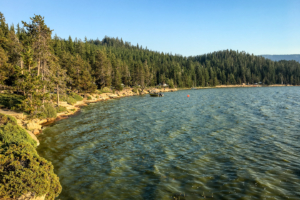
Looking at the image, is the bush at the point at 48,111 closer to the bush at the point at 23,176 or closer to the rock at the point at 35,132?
the rock at the point at 35,132

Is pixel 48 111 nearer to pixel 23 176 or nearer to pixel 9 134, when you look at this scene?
pixel 9 134

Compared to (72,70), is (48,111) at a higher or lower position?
lower

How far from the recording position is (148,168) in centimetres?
1287

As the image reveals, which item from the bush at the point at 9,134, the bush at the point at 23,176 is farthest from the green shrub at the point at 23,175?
the bush at the point at 9,134

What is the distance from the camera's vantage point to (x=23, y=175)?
8.13 meters

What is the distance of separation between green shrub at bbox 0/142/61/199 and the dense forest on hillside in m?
18.9

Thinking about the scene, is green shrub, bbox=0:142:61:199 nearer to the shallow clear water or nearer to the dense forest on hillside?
the shallow clear water

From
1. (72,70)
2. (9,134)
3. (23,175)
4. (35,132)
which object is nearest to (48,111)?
(35,132)

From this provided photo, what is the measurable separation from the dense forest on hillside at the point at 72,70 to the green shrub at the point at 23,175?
1892 cm

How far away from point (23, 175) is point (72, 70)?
176 ft

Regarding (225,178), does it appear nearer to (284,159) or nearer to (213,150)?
(213,150)

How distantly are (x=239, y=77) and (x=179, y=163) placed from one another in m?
194

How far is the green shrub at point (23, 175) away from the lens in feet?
25.6

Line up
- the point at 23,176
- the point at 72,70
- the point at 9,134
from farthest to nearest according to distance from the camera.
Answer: the point at 72,70, the point at 9,134, the point at 23,176
